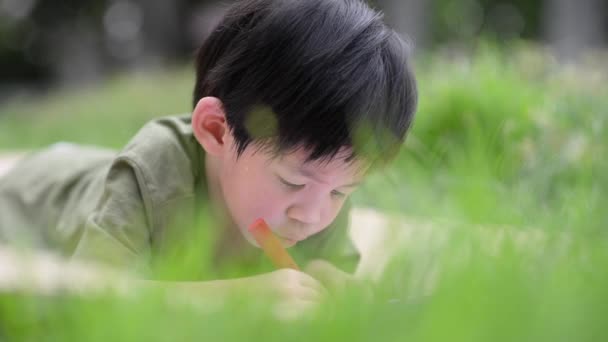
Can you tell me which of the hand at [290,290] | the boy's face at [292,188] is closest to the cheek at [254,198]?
the boy's face at [292,188]

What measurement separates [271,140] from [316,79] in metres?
0.11

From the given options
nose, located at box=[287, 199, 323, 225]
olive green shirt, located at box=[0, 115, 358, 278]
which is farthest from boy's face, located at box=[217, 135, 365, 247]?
olive green shirt, located at box=[0, 115, 358, 278]

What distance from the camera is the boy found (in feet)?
3.06

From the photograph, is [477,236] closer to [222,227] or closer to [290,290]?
[290,290]

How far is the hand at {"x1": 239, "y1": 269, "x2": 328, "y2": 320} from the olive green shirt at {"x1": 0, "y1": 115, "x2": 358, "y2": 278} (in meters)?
0.13

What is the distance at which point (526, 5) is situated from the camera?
1038 centimetres

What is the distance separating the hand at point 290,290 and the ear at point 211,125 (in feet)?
0.89

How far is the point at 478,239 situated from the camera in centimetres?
82

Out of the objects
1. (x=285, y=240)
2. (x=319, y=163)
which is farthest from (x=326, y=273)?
(x=319, y=163)

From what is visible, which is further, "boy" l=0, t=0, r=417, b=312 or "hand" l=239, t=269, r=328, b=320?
"boy" l=0, t=0, r=417, b=312

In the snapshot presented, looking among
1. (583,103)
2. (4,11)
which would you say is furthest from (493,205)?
(4,11)

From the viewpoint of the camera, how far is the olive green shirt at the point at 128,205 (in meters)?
1.01

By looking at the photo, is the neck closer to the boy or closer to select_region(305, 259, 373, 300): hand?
the boy

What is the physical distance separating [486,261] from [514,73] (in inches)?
61.9
